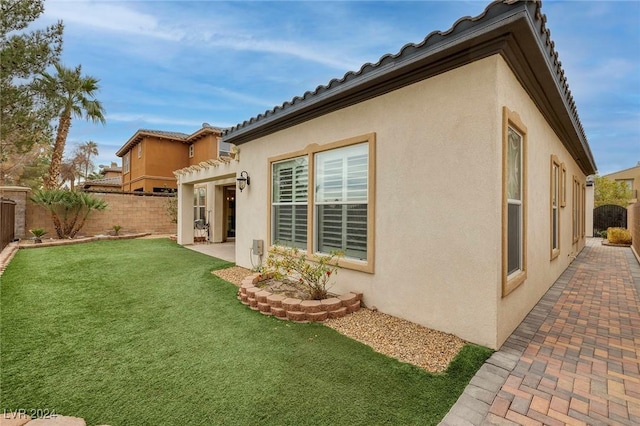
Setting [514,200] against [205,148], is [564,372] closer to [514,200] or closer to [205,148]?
[514,200]

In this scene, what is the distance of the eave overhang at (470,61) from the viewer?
3371 millimetres

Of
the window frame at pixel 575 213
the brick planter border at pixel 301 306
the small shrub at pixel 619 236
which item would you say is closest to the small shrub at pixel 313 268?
the brick planter border at pixel 301 306

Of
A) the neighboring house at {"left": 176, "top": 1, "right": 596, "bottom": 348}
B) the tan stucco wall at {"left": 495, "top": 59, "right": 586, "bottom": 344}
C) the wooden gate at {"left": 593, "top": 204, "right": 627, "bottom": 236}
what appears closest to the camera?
the neighboring house at {"left": 176, "top": 1, "right": 596, "bottom": 348}

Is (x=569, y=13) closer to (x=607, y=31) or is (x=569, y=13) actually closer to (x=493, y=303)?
(x=607, y=31)

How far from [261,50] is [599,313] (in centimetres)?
1353

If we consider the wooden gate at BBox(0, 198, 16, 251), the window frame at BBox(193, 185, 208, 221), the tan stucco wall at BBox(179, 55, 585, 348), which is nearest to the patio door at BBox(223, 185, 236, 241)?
the window frame at BBox(193, 185, 208, 221)

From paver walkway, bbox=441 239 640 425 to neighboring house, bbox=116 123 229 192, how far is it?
20.5 meters

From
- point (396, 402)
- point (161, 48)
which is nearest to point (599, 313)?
point (396, 402)

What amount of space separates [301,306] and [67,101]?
57.0 ft

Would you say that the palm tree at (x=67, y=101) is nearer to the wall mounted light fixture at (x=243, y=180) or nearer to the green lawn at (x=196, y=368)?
the wall mounted light fixture at (x=243, y=180)

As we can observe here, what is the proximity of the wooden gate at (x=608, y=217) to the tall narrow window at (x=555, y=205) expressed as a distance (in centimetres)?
1921

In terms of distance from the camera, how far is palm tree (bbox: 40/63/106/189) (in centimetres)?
1238

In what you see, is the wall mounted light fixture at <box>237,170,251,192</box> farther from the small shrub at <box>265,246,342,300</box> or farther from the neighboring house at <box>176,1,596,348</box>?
the small shrub at <box>265,246,342,300</box>

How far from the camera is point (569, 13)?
6887mm
